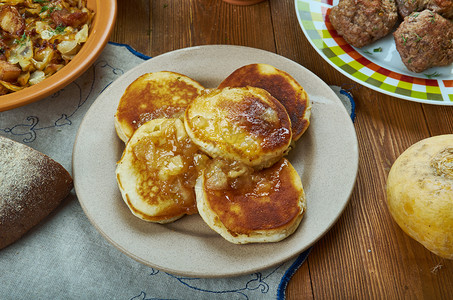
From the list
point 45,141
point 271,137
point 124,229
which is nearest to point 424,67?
point 271,137

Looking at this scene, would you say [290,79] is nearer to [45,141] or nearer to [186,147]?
[186,147]

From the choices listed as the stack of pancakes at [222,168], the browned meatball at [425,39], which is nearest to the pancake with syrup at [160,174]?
the stack of pancakes at [222,168]

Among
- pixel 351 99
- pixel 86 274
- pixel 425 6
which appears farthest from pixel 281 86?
pixel 86 274

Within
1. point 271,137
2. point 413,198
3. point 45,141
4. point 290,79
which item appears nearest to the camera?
point 413,198

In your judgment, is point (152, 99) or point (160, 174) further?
point (152, 99)

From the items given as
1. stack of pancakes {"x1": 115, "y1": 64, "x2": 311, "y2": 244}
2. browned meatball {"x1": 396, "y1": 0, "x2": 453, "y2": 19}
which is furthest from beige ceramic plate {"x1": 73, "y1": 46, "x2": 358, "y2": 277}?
browned meatball {"x1": 396, "y1": 0, "x2": 453, "y2": 19}

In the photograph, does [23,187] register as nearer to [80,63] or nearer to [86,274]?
[86,274]
